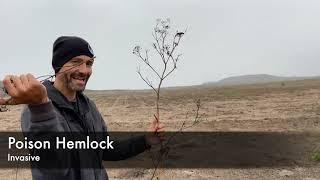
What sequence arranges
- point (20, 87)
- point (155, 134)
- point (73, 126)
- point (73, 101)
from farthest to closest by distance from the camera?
point (155, 134) → point (73, 101) → point (73, 126) → point (20, 87)

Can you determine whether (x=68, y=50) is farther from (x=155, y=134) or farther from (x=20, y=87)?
(x=20, y=87)

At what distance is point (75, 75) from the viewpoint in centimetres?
281

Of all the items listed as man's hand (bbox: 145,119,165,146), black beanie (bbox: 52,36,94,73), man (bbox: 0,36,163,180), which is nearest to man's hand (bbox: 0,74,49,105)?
man (bbox: 0,36,163,180)

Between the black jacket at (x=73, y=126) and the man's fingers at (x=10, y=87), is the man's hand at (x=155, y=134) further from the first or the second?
the man's fingers at (x=10, y=87)

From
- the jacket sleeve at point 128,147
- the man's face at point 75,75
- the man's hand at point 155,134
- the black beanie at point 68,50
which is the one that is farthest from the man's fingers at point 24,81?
the jacket sleeve at point 128,147

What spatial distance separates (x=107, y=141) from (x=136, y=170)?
21.6 ft

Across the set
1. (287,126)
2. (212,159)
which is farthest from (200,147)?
(287,126)

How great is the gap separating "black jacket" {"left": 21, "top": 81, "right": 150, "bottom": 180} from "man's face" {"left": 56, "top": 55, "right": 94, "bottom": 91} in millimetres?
79

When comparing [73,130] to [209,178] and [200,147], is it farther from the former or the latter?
[200,147]

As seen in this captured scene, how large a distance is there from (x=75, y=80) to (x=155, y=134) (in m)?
0.79

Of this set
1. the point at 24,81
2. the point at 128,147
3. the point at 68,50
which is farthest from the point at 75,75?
the point at 24,81

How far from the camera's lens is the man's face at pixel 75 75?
9.23 feet

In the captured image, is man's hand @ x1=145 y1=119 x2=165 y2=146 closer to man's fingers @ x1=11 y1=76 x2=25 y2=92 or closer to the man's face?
the man's face

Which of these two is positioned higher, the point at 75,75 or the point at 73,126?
the point at 75,75
